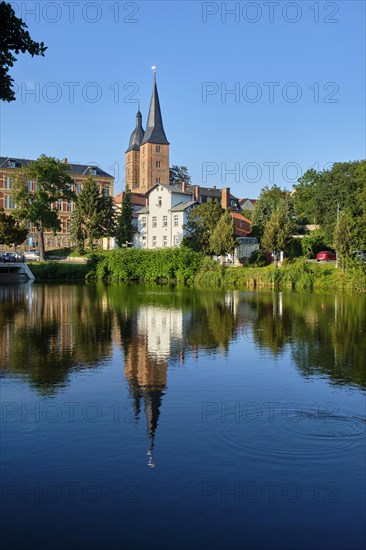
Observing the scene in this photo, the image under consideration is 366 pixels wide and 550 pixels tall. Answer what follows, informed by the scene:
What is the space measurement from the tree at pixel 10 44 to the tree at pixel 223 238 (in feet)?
183

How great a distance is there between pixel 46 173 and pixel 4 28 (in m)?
68.1

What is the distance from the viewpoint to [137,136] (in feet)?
447

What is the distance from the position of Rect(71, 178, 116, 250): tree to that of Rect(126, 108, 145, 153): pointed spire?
5690 centimetres

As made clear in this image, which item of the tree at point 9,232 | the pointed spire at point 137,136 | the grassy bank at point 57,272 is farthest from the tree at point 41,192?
the pointed spire at point 137,136

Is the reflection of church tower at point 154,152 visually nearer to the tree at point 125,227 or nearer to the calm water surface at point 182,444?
the tree at point 125,227

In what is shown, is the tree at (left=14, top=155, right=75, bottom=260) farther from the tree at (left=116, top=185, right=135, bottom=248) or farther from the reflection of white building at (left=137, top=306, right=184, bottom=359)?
the reflection of white building at (left=137, top=306, right=184, bottom=359)

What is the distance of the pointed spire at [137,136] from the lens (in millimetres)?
134500

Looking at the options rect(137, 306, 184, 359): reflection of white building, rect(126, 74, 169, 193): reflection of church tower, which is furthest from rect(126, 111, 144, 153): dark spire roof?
rect(137, 306, 184, 359): reflection of white building

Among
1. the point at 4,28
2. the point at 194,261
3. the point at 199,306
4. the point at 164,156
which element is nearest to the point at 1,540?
the point at 4,28

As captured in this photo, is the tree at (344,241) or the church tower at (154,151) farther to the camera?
the church tower at (154,151)

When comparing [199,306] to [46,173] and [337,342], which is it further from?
[46,173]

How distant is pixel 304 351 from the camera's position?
19.1 meters

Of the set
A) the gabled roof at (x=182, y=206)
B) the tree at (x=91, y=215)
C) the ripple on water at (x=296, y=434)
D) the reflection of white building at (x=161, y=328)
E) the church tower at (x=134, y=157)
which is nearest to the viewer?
the ripple on water at (x=296, y=434)

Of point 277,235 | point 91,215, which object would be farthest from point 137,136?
point 277,235
